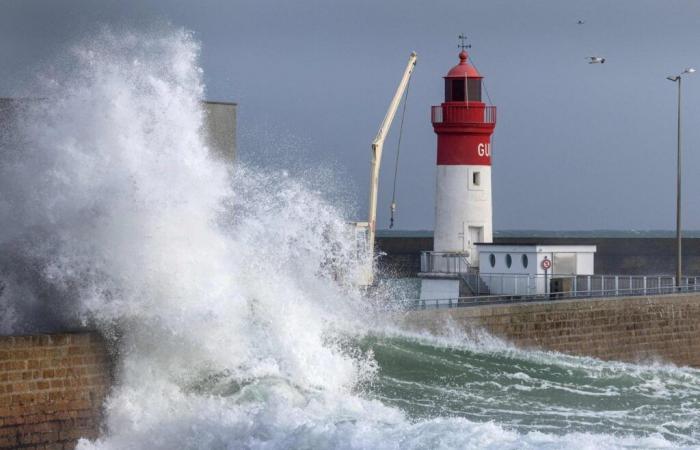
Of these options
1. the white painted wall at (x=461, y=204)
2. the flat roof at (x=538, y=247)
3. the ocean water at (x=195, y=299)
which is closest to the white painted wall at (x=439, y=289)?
the white painted wall at (x=461, y=204)

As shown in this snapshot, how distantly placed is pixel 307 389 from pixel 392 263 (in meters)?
27.1

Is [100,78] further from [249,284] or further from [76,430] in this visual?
[76,430]

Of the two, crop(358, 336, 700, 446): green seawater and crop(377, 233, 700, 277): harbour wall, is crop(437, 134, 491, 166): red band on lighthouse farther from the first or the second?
crop(377, 233, 700, 277): harbour wall

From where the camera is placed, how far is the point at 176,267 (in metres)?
12.1

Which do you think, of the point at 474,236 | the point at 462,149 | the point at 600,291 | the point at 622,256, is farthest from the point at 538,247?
the point at 622,256

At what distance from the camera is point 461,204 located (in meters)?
23.1

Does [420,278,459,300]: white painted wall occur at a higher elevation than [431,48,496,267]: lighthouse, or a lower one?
lower

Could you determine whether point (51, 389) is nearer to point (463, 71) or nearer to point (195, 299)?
point (195, 299)

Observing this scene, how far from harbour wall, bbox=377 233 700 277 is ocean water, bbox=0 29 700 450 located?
2215cm

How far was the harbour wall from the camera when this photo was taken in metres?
36.1

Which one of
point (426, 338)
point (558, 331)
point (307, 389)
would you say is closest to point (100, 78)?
point (307, 389)

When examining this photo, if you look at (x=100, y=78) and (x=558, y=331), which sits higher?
(x=100, y=78)

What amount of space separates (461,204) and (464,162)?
28.1 inches

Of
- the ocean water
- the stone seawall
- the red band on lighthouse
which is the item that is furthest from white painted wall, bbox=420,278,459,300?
the ocean water
